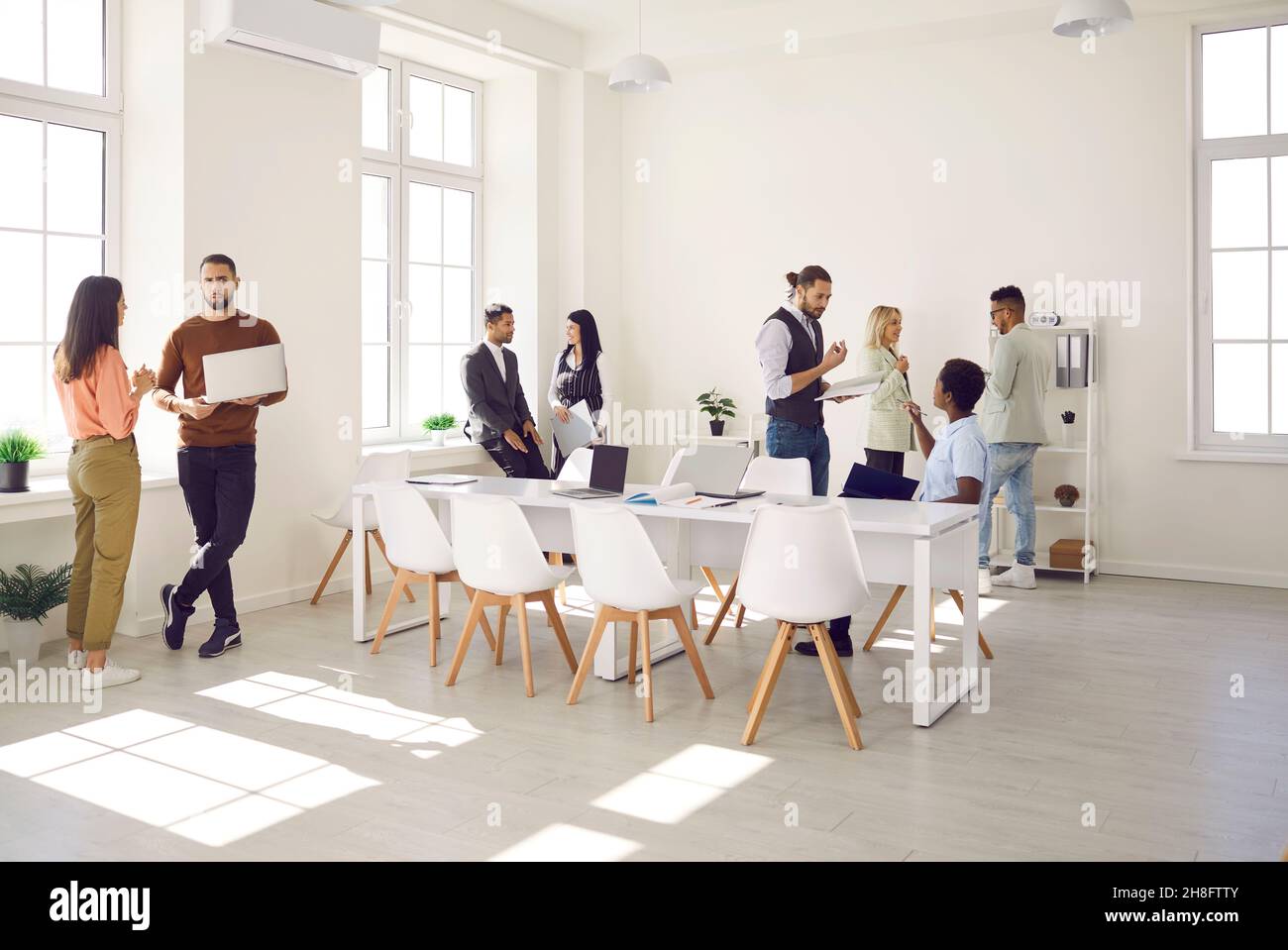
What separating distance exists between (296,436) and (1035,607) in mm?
4243

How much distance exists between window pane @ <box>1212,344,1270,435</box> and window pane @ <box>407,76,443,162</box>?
5347mm

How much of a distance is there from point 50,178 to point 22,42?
0.65m

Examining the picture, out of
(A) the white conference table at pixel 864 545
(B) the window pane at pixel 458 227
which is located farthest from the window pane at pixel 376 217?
(A) the white conference table at pixel 864 545

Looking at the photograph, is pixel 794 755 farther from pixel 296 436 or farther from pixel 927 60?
pixel 927 60

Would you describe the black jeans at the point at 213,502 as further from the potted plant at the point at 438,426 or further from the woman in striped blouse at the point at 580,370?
the woman in striped blouse at the point at 580,370

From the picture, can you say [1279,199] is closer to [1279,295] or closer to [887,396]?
[1279,295]

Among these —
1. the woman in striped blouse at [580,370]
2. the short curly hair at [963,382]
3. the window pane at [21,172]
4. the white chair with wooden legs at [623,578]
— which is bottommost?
the white chair with wooden legs at [623,578]

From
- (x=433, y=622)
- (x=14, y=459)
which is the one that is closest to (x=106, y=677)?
(x=14, y=459)

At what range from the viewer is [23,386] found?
5.68m

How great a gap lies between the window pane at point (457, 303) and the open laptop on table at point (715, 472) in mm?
3693

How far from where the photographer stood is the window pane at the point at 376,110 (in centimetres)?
766

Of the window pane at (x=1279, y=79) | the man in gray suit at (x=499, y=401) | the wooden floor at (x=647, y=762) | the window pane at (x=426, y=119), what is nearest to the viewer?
the wooden floor at (x=647, y=762)

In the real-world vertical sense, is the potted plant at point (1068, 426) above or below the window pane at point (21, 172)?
below

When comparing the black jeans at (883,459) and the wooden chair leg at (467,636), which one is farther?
the black jeans at (883,459)
